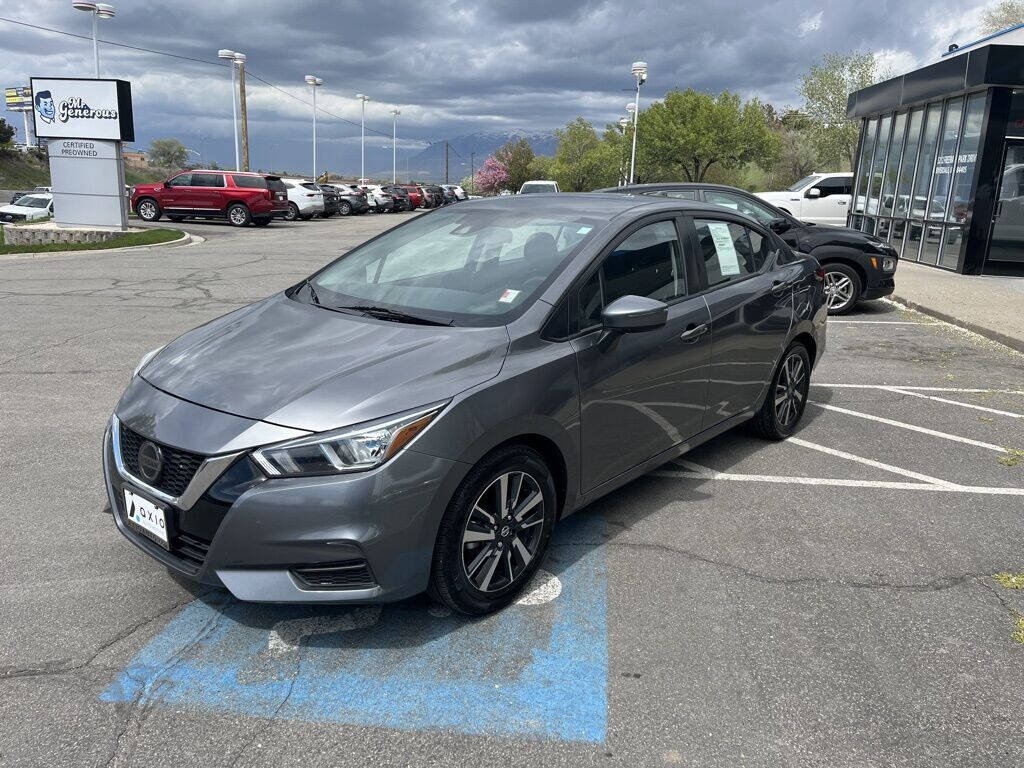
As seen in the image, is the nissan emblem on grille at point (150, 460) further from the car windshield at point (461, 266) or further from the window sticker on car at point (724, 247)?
the window sticker on car at point (724, 247)

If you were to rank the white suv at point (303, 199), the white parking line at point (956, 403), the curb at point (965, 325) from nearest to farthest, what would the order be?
the white parking line at point (956, 403), the curb at point (965, 325), the white suv at point (303, 199)

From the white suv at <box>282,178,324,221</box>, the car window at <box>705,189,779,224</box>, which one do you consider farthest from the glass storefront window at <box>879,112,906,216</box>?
the white suv at <box>282,178,324,221</box>

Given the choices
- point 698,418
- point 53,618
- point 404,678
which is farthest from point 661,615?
point 53,618

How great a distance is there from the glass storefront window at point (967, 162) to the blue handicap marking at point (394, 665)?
583 inches

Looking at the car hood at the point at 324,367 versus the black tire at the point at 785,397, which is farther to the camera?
the black tire at the point at 785,397

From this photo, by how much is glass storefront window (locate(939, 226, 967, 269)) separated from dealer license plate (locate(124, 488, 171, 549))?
15.9 m

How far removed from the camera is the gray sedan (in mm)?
2732

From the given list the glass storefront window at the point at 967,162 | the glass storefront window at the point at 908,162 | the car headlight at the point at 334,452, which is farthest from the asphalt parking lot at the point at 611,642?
the glass storefront window at the point at 908,162

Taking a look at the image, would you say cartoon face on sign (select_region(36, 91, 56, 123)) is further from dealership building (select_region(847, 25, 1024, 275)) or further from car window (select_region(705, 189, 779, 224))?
dealership building (select_region(847, 25, 1024, 275))

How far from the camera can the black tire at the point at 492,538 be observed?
2.95m

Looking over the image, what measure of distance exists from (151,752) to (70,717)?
0.36 metres

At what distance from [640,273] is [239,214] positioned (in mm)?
26829

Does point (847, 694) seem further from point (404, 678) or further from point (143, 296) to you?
point (143, 296)

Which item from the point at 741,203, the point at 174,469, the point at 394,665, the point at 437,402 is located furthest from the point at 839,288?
the point at 174,469
